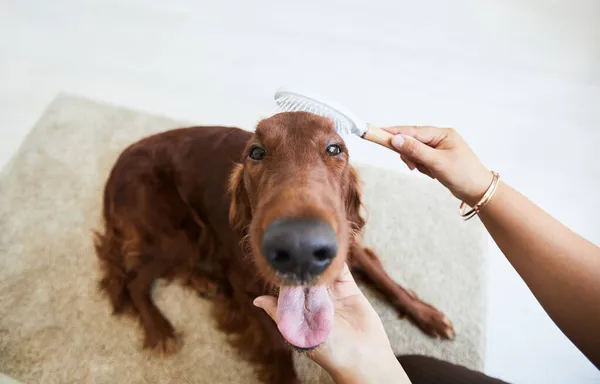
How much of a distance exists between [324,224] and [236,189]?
767 millimetres

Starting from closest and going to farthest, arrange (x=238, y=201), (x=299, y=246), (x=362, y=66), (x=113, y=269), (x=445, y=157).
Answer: (x=299, y=246), (x=445, y=157), (x=238, y=201), (x=113, y=269), (x=362, y=66)

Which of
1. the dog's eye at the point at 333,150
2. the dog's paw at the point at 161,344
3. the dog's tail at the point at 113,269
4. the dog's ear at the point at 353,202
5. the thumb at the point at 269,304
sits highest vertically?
the dog's eye at the point at 333,150

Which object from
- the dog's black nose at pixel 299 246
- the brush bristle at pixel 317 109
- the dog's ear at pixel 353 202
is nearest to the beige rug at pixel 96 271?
the dog's ear at pixel 353 202

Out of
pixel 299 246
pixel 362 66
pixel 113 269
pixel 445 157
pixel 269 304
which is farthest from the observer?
pixel 362 66

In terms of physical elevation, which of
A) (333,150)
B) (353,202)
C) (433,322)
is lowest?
(433,322)

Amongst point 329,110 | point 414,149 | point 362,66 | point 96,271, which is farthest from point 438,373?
point 362,66

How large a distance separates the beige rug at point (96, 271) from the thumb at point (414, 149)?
0.99 meters

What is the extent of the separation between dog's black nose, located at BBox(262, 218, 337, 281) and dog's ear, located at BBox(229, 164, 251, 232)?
644 millimetres

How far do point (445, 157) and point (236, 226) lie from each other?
878mm

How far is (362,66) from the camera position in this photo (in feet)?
10.6

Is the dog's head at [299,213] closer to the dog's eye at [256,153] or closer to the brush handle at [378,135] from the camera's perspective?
the dog's eye at [256,153]

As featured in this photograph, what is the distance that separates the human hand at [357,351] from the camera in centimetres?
137

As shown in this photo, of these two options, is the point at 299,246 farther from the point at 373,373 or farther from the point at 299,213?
the point at 373,373

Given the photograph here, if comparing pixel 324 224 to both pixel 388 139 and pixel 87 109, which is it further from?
pixel 87 109
